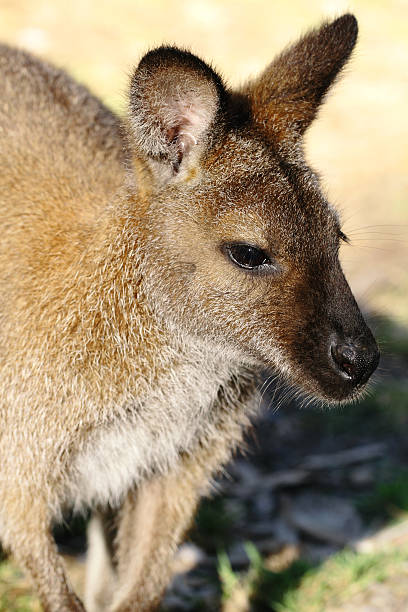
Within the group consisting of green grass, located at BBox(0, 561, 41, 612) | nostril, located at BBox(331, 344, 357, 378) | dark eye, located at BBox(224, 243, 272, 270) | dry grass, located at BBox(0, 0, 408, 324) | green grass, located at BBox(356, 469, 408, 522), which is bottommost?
green grass, located at BBox(0, 561, 41, 612)

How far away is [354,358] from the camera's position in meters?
2.99

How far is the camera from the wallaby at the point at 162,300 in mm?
3031

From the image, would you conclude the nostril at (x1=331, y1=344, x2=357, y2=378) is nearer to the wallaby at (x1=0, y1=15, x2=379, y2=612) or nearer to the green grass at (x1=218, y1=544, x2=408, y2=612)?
the wallaby at (x1=0, y1=15, x2=379, y2=612)

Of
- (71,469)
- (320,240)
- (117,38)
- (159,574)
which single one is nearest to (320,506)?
(159,574)

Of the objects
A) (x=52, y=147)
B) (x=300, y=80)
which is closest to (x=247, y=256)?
(x=300, y=80)

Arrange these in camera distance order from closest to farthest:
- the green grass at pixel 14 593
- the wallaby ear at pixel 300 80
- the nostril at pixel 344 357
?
the nostril at pixel 344 357, the wallaby ear at pixel 300 80, the green grass at pixel 14 593

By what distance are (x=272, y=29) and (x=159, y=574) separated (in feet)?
33.7

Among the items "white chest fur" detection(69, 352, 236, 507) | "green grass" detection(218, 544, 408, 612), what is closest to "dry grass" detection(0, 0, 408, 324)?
"green grass" detection(218, 544, 408, 612)

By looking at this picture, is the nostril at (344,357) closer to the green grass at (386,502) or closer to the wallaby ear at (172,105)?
the wallaby ear at (172,105)

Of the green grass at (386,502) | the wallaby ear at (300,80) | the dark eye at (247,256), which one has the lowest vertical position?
the green grass at (386,502)

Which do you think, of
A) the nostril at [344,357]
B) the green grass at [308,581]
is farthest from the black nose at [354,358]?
the green grass at [308,581]

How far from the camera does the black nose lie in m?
2.99

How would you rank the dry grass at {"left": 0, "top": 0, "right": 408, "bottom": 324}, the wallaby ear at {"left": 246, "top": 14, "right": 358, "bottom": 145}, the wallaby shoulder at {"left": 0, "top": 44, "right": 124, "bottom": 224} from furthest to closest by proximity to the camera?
the dry grass at {"left": 0, "top": 0, "right": 408, "bottom": 324}, the wallaby shoulder at {"left": 0, "top": 44, "right": 124, "bottom": 224}, the wallaby ear at {"left": 246, "top": 14, "right": 358, "bottom": 145}

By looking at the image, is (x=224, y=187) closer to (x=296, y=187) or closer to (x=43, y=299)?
(x=296, y=187)
